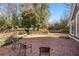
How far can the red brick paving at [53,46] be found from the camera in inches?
126

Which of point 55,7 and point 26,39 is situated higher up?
point 55,7

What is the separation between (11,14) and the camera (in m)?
3.22

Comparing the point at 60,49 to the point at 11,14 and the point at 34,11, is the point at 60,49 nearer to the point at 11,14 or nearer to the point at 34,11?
the point at 34,11

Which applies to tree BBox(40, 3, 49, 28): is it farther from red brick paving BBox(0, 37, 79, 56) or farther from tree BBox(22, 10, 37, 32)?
red brick paving BBox(0, 37, 79, 56)

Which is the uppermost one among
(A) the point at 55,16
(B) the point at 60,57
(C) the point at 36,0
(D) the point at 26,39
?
(C) the point at 36,0

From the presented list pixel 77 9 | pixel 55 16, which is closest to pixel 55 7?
pixel 55 16

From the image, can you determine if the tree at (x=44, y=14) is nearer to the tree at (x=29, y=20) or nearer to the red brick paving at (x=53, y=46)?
the tree at (x=29, y=20)

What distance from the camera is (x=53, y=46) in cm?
322

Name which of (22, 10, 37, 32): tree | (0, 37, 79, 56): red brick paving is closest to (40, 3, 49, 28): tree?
(22, 10, 37, 32): tree

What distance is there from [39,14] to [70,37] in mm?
600

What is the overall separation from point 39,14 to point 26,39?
441mm

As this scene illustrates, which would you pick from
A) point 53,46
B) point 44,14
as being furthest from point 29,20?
point 53,46

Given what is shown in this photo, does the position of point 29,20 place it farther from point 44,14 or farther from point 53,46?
point 53,46

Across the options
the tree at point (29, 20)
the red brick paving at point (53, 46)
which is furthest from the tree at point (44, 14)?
the red brick paving at point (53, 46)
